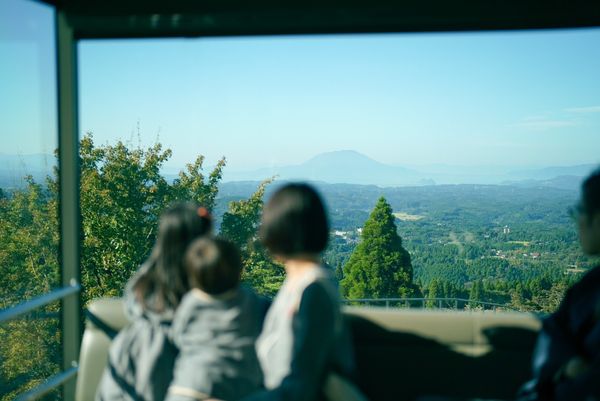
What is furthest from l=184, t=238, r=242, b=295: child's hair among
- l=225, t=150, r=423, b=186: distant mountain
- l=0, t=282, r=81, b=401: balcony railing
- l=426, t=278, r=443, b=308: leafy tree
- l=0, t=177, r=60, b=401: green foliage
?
l=0, t=177, r=60, b=401: green foliage

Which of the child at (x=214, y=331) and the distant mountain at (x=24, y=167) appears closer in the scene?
the child at (x=214, y=331)

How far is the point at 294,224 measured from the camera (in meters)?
1.44

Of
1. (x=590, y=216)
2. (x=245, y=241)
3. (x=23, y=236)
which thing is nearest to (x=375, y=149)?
(x=245, y=241)

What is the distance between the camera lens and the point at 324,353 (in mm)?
1360

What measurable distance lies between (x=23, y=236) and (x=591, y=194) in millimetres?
20121

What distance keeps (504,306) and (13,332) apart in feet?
50.1

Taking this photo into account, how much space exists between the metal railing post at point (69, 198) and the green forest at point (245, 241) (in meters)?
12.1

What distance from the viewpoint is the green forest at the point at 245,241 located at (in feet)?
50.7

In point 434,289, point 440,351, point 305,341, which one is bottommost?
point 434,289

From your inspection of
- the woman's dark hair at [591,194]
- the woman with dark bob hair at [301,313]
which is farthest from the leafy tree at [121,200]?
Answer: the woman's dark hair at [591,194]

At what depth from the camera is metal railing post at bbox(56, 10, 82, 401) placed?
2.45 meters

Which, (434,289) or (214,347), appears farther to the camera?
(434,289)

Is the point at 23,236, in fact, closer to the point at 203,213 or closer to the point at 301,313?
the point at 203,213

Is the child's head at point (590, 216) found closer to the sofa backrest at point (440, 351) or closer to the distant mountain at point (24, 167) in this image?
the sofa backrest at point (440, 351)
